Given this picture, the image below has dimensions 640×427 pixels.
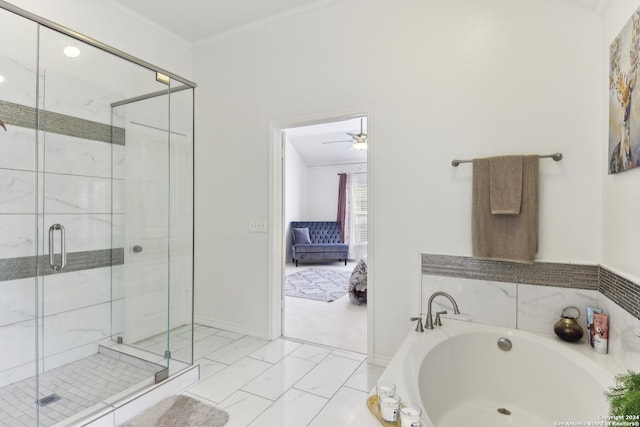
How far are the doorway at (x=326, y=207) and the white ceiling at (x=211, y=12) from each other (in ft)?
5.95

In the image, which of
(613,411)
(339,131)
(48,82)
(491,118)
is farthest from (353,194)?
(613,411)

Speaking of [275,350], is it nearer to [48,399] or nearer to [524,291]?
[48,399]

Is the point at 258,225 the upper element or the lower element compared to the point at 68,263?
upper

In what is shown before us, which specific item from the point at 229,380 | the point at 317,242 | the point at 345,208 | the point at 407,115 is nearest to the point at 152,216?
the point at 229,380

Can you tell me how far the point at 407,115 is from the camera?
2.43 metres

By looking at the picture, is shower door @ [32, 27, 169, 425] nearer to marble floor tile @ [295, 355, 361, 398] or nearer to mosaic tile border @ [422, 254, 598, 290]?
marble floor tile @ [295, 355, 361, 398]

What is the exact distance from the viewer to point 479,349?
2035 millimetres

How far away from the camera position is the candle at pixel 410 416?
44.1 inches

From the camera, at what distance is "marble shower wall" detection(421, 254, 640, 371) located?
5.70 ft

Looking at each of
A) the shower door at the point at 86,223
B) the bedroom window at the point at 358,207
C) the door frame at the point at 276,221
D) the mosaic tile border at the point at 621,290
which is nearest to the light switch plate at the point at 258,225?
the door frame at the point at 276,221

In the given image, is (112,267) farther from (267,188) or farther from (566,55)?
(566,55)

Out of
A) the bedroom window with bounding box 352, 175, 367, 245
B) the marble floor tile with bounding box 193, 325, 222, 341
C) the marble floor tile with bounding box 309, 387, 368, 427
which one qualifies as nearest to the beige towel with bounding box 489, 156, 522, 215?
the marble floor tile with bounding box 309, 387, 368, 427

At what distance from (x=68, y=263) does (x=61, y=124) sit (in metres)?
1.02

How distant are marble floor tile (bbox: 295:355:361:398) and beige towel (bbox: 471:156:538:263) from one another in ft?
4.13
